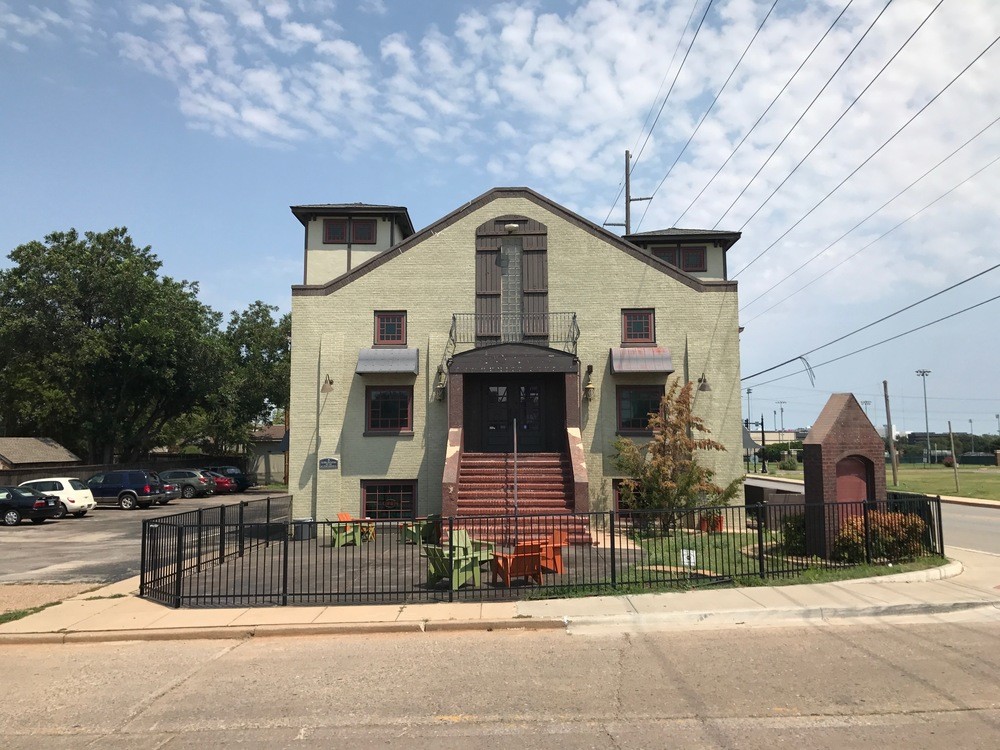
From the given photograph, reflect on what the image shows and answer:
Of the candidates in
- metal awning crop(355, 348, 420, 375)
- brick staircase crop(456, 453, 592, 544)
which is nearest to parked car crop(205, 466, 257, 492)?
metal awning crop(355, 348, 420, 375)

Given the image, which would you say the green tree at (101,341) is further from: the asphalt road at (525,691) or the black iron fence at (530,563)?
the asphalt road at (525,691)

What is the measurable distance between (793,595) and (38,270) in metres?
45.7

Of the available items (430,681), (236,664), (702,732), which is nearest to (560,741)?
(702,732)

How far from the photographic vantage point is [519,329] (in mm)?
21750

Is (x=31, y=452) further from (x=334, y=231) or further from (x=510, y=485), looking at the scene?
(x=510, y=485)

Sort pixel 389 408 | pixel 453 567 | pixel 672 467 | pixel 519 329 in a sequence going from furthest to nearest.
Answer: pixel 519 329 → pixel 389 408 → pixel 672 467 → pixel 453 567

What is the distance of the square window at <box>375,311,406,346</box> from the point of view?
2155cm

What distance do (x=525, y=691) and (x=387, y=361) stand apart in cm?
1458

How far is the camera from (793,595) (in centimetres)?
1075

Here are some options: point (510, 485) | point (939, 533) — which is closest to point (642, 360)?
point (510, 485)

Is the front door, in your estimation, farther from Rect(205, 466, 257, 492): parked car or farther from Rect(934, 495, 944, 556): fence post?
Rect(205, 466, 257, 492): parked car

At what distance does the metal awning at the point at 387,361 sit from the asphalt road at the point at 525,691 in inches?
464

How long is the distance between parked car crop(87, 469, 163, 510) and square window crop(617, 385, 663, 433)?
82.7ft

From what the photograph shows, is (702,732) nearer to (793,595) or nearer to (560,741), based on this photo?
(560,741)
